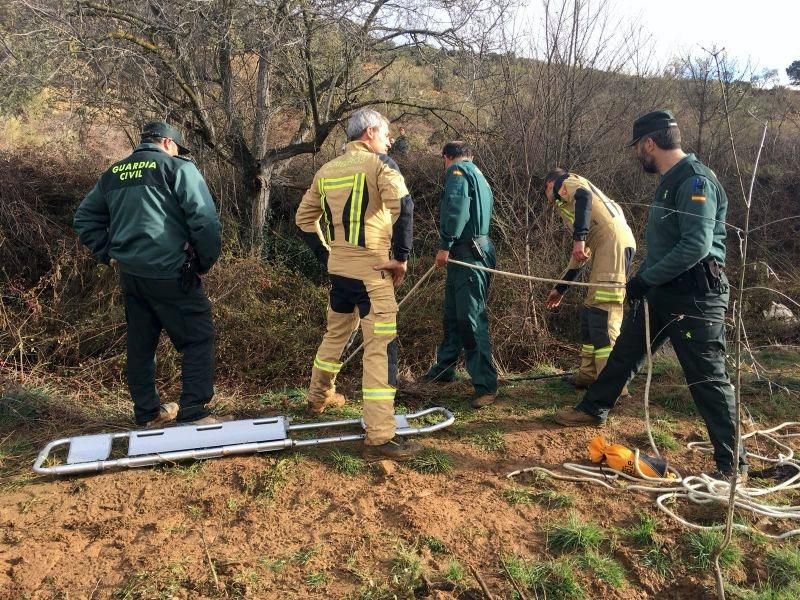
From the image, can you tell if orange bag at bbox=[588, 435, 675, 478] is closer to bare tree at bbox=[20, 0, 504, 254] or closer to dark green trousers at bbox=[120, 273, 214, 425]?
dark green trousers at bbox=[120, 273, 214, 425]

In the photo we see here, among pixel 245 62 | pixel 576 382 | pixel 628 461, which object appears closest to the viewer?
pixel 628 461

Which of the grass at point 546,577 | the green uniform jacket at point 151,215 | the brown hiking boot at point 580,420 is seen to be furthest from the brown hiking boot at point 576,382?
the green uniform jacket at point 151,215

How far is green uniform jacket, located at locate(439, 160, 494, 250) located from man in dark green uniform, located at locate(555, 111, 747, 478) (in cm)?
143

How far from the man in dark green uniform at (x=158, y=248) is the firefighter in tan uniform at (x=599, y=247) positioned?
3094mm

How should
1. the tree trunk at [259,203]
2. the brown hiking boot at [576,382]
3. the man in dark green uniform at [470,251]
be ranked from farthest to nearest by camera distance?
1. the tree trunk at [259,203]
2. the brown hiking boot at [576,382]
3. the man in dark green uniform at [470,251]

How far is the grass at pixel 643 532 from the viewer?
2930 mm

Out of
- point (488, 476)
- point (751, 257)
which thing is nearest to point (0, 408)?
point (488, 476)

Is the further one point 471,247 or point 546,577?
point 471,247

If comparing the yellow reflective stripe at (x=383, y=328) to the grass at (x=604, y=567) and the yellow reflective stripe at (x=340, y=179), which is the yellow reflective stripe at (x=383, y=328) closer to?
the yellow reflective stripe at (x=340, y=179)

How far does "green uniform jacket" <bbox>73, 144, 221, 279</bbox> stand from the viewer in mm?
3820

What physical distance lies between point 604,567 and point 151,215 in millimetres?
3655

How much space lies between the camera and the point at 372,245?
12.6 ft

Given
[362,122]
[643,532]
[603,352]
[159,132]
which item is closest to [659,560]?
[643,532]

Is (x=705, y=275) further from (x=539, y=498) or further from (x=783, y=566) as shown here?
(x=539, y=498)
